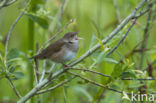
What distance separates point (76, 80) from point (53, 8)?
4.75ft

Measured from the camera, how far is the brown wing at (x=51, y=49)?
94.7 inches

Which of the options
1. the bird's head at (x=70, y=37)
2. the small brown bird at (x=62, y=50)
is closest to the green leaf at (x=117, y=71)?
the small brown bird at (x=62, y=50)

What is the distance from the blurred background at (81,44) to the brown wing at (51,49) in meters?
0.08

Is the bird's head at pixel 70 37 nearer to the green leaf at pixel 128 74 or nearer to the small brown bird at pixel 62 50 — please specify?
the small brown bird at pixel 62 50

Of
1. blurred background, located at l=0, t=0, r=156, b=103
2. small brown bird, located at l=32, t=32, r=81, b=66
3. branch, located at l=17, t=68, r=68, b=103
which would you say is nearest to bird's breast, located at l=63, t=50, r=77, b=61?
small brown bird, located at l=32, t=32, r=81, b=66

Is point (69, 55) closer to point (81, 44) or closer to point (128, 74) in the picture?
point (128, 74)

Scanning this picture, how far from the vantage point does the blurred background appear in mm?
2035

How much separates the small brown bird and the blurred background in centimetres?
8

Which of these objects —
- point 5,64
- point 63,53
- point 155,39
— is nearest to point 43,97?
point 63,53

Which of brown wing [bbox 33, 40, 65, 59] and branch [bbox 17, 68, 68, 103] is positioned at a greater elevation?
branch [bbox 17, 68, 68, 103]

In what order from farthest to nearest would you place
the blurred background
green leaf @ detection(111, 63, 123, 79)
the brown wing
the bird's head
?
1. the bird's head
2. the brown wing
3. the blurred background
4. green leaf @ detection(111, 63, 123, 79)

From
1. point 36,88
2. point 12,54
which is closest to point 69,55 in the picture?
point 12,54

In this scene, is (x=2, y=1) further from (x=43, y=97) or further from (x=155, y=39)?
(x=155, y=39)

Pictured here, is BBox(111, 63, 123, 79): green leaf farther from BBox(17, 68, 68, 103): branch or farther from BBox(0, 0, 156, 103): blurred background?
BBox(17, 68, 68, 103): branch
